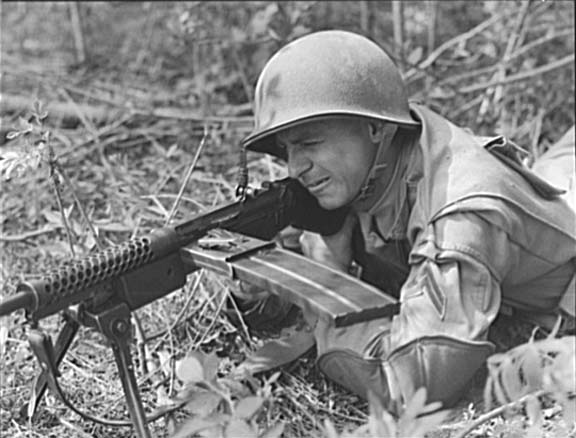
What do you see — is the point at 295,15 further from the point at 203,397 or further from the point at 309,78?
the point at 203,397

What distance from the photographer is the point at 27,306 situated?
242 cm

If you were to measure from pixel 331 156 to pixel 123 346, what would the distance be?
72 cm

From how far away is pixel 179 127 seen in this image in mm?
4797

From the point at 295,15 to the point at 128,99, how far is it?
3.59 ft

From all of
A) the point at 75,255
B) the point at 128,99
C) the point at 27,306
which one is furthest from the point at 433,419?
the point at 128,99

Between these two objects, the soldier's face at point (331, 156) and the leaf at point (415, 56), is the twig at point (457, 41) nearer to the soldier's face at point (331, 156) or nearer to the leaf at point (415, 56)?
the leaf at point (415, 56)

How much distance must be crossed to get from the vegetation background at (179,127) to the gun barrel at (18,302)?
0.42 metres

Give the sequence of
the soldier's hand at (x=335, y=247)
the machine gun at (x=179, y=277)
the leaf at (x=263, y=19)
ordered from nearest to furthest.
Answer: the machine gun at (x=179, y=277)
the soldier's hand at (x=335, y=247)
the leaf at (x=263, y=19)

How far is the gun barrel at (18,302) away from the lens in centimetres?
237

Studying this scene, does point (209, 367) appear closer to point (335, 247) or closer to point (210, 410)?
point (210, 410)

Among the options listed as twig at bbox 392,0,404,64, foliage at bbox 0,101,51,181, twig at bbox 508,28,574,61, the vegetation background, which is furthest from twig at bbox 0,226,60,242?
twig at bbox 508,28,574,61

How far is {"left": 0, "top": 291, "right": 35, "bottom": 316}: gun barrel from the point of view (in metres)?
2.37

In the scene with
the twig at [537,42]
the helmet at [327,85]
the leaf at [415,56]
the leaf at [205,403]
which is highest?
the helmet at [327,85]

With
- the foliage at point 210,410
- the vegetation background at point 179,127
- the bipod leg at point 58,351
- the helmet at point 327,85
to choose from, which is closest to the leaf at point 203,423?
the foliage at point 210,410
